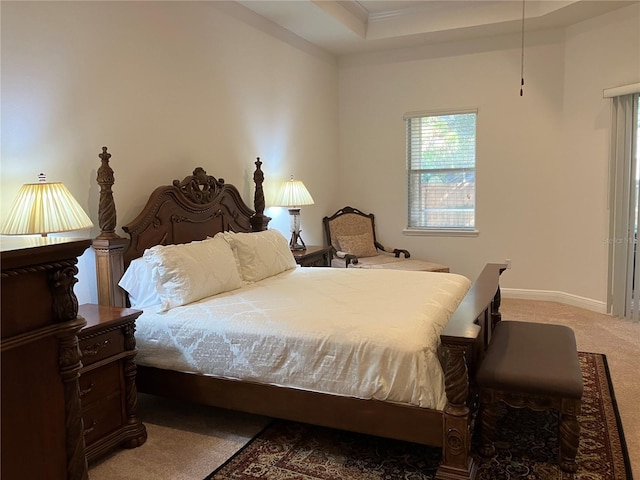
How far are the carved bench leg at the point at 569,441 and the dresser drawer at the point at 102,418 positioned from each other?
2.13 m

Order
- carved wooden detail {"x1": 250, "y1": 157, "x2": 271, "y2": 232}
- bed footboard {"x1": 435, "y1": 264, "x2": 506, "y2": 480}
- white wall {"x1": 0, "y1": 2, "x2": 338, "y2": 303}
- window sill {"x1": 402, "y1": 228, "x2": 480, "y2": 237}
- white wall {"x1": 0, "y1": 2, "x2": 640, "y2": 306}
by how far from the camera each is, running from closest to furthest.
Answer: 1. bed footboard {"x1": 435, "y1": 264, "x2": 506, "y2": 480}
2. white wall {"x1": 0, "y1": 2, "x2": 338, "y2": 303}
3. white wall {"x1": 0, "y1": 2, "x2": 640, "y2": 306}
4. carved wooden detail {"x1": 250, "y1": 157, "x2": 271, "y2": 232}
5. window sill {"x1": 402, "y1": 228, "x2": 480, "y2": 237}

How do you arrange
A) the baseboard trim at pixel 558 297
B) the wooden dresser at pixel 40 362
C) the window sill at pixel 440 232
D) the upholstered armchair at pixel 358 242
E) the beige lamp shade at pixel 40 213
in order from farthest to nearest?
the window sill at pixel 440 232, the upholstered armchair at pixel 358 242, the baseboard trim at pixel 558 297, the beige lamp shade at pixel 40 213, the wooden dresser at pixel 40 362

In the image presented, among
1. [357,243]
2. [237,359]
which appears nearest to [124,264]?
[237,359]

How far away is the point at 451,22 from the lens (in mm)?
5258

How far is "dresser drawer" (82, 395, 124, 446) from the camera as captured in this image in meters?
2.43

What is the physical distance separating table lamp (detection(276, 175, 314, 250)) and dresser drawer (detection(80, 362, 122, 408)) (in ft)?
8.15

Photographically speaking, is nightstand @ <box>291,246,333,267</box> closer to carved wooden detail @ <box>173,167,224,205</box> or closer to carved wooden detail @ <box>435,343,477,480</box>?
carved wooden detail @ <box>173,167,224,205</box>

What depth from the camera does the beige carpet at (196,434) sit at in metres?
2.43

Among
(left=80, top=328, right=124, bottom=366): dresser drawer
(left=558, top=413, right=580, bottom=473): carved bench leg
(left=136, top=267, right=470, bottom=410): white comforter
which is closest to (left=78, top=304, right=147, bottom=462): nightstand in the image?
(left=80, top=328, right=124, bottom=366): dresser drawer

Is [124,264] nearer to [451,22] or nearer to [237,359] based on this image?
[237,359]

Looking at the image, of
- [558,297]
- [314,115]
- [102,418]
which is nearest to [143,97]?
[102,418]

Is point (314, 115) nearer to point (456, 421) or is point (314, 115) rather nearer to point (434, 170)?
point (434, 170)

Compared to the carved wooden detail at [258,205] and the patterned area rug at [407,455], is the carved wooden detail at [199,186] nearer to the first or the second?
the carved wooden detail at [258,205]

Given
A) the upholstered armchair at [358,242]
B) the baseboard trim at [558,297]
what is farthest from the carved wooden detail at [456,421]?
the baseboard trim at [558,297]
